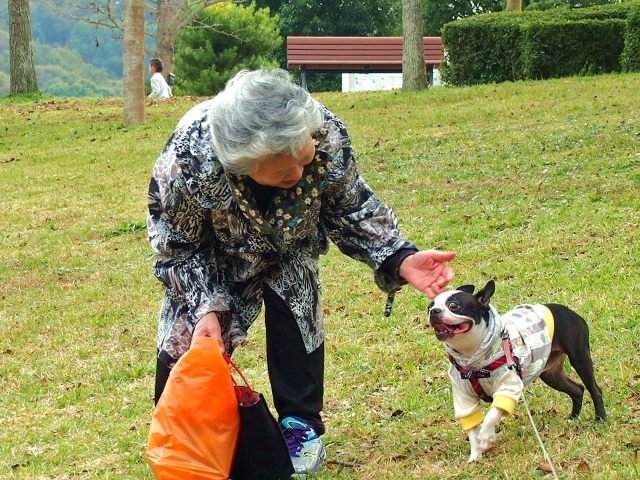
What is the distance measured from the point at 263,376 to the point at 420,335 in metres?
1.07

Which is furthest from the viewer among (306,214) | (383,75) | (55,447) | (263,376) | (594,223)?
(383,75)

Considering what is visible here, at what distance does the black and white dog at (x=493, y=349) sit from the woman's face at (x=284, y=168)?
35.9 inches

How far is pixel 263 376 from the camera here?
6.23m

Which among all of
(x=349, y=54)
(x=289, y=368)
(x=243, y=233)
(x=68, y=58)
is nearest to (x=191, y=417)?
(x=289, y=368)

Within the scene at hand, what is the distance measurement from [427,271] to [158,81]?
2051 centimetres

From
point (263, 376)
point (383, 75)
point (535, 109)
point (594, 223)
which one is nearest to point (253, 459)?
point (263, 376)

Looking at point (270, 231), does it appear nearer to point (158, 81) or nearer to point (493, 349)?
point (493, 349)

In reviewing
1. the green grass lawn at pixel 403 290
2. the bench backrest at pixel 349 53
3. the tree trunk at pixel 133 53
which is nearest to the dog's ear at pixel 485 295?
the green grass lawn at pixel 403 290

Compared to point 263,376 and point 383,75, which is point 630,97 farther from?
point 383,75

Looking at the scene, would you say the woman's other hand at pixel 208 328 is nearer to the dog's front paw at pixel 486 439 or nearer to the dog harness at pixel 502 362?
the dog harness at pixel 502 362

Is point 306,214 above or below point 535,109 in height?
above

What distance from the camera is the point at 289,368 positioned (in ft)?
14.2

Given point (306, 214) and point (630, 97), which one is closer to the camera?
point (306, 214)

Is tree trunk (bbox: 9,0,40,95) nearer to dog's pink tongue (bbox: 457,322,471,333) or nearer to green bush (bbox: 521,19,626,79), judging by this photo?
green bush (bbox: 521,19,626,79)
